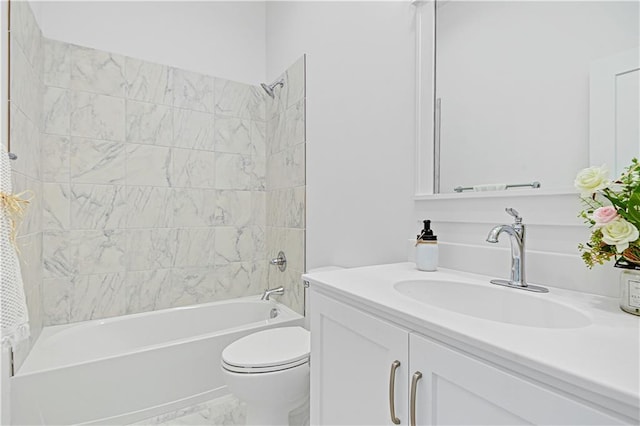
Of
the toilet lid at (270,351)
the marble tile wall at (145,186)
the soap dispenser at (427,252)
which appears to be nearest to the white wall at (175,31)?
the marble tile wall at (145,186)

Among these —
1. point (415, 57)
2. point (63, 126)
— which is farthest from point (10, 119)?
point (415, 57)

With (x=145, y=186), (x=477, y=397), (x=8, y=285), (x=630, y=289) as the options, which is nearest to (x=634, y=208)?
(x=630, y=289)

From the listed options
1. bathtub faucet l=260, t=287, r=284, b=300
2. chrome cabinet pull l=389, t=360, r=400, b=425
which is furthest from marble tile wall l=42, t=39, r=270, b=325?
chrome cabinet pull l=389, t=360, r=400, b=425

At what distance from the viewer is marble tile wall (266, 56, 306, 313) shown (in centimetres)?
217

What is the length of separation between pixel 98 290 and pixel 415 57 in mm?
2257

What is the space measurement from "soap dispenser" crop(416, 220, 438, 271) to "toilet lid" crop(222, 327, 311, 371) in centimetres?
71

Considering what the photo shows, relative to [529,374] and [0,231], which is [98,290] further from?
[529,374]

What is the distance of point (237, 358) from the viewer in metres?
1.44

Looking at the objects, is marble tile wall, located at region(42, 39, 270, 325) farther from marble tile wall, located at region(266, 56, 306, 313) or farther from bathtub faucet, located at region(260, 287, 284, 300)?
Answer: bathtub faucet, located at region(260, 287, 284, 300)

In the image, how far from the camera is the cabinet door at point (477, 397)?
448mm

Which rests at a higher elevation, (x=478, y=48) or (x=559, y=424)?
(x=478, y=48)

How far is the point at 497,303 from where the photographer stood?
0.92 m

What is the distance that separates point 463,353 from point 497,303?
0.42 meters

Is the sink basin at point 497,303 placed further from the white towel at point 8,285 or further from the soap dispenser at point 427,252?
the white towel at point 8,285
